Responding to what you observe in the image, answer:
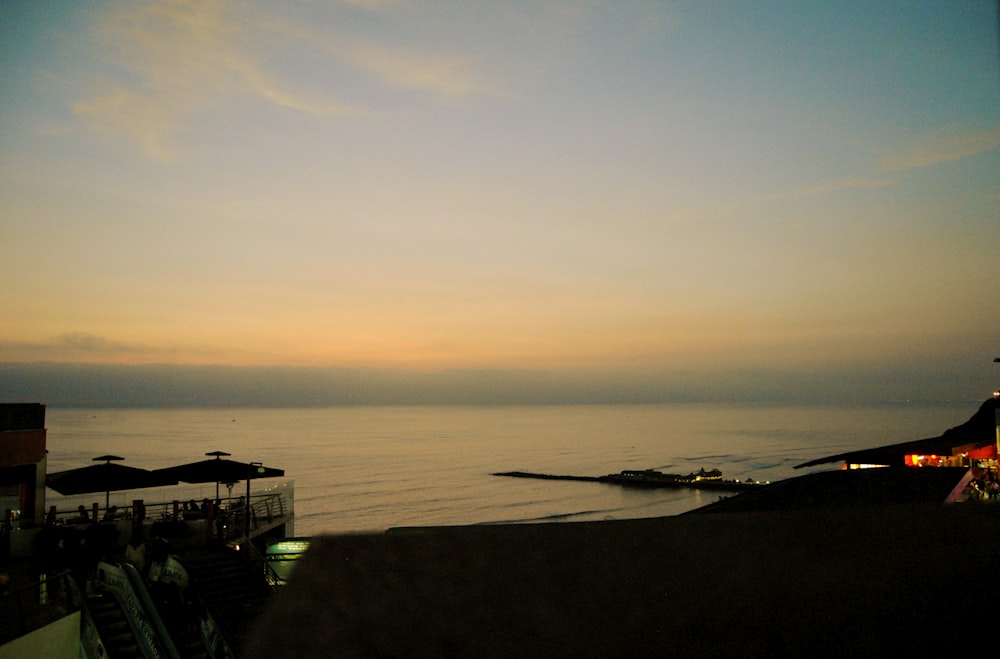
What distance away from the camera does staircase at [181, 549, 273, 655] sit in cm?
948

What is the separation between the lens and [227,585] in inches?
427

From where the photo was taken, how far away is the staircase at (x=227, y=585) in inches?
373

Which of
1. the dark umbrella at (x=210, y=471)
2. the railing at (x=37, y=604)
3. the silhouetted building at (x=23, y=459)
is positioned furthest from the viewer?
the dark umbrella at (x=210, y=471)

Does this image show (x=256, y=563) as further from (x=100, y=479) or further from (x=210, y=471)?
(x=100, y=479)

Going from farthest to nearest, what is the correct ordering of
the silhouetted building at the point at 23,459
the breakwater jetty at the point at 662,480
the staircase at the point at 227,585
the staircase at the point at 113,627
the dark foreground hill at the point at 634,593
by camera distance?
the breakwater jetty at the point at 662,480
the silhouetted building at the point at 23,459
the staircase at the point at 227,585
the staircase at the point at 113,627
the dark foreground hill at the point at 634,593

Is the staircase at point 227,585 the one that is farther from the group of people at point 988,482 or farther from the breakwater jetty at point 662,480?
the breakwater jetty at point 662,480

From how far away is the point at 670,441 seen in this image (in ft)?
342

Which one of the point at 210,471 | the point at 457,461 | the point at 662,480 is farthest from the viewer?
the point at 457,461

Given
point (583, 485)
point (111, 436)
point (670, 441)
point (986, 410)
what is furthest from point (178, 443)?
point (986, 410)

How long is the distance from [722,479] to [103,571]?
2287 inches

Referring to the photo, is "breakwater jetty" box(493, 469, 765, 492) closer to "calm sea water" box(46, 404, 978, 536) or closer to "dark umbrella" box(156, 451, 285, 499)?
"calm sea water" box(46, 404, 978, 536)

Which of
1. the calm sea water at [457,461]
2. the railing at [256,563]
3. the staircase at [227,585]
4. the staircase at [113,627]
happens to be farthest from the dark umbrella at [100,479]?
the calm sea water at [457,461]

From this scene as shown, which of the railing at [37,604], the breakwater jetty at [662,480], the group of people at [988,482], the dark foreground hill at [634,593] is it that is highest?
the dark foreground hill at [634,593]

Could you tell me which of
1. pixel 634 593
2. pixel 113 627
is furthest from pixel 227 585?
pixel 634 593
